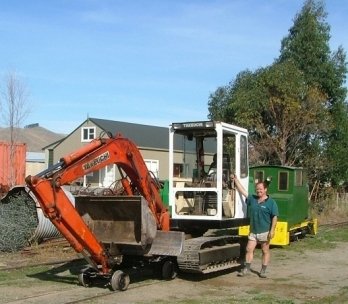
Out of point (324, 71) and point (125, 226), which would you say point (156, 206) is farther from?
point (324, 71)

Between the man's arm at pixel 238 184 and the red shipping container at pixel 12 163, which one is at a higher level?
the red shipping container at pixel 12 163

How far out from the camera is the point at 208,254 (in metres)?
11.0

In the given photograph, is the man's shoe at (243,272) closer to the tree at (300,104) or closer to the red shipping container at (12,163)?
the red shipping container at (12,163)

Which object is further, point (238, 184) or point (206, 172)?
point (206, 172)

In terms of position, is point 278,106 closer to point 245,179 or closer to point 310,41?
point 310,41

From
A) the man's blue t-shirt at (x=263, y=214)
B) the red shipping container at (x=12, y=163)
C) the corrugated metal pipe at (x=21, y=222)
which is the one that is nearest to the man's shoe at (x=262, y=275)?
the man's blue t-shirt at (x=263, y=214)

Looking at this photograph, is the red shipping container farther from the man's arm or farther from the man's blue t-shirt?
the man's blue t-shirt

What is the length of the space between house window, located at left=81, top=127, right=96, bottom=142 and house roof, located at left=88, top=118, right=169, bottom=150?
0.67 metres

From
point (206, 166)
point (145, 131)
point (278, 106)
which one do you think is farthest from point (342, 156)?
point (206, 166)

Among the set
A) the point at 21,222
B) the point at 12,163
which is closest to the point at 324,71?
the point at 12,163

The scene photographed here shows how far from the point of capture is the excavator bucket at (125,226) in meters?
10.2

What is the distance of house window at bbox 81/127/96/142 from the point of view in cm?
4053

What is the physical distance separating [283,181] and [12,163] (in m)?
10.2

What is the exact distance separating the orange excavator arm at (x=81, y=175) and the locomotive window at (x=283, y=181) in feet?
25.7
